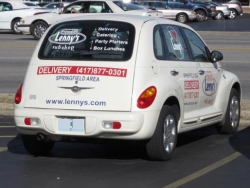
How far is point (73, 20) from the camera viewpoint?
8.66 metres

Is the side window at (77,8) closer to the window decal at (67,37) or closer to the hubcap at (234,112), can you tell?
the hubcap at (234,112)

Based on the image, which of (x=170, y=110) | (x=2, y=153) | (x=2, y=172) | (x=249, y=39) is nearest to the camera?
(x=2, y=172)

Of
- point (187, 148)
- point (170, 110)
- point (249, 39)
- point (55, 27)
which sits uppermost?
point (55, 27)

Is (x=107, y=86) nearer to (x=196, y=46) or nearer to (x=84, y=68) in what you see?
(x=84, y=68)

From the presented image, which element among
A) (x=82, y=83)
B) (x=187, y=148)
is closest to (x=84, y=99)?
(x=82, y=83)

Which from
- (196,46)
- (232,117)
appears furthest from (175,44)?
(232,117)

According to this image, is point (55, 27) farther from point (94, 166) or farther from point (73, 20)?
point (94, 166)

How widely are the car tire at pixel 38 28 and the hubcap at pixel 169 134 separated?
21.5 metres

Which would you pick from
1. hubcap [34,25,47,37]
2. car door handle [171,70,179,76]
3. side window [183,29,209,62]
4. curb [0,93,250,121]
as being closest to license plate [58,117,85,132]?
car door handle [171,70,179,76]

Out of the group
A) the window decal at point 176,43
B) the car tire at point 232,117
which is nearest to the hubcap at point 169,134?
the window decal at point 176,43

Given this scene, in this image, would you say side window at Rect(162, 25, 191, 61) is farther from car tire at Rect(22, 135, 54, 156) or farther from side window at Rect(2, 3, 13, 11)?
side window at Rect(2, 3, 13, 11)

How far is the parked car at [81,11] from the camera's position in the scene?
28484 millimetres

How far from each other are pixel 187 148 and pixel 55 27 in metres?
2.33

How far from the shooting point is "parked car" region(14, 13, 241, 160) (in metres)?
7.93
